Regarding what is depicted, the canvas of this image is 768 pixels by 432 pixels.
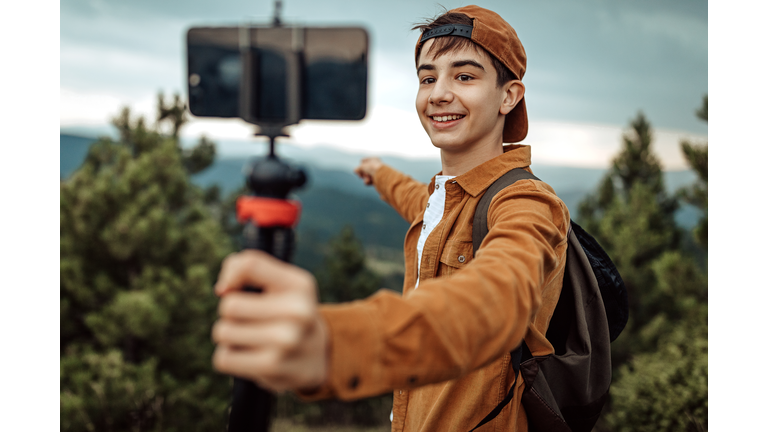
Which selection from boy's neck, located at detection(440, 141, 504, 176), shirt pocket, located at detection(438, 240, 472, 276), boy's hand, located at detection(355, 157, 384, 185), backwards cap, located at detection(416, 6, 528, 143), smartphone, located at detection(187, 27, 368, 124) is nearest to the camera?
smartphone, located at detection(187, 27, 368, 124)

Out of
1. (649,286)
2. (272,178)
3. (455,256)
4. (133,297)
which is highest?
(272,178)

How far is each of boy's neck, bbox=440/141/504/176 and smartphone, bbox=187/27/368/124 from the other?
0.96m

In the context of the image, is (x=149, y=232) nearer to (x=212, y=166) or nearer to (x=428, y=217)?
(x=212, y=166)

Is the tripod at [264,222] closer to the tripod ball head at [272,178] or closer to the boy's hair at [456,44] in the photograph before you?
the tripod ball head at [272,178]

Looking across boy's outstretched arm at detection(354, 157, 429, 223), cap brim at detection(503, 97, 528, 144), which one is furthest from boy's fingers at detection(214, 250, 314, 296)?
boy's outstretched arm at detection(354, 157, 429, 223)

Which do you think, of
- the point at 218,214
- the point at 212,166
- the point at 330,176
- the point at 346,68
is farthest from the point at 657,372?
the point at 330,176

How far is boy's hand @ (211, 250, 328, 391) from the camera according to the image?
0.62m

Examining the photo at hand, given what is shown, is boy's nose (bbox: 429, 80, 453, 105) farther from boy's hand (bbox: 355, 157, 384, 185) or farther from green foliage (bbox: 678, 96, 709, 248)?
green foliage (bbox: 678, 96, 709, 248)

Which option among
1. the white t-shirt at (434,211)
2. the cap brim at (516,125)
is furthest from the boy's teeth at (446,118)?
the cap brim at (516,125)

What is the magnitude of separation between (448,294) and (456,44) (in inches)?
46.8

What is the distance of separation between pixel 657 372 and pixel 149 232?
7188 millimetres

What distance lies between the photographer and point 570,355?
5.12 ft

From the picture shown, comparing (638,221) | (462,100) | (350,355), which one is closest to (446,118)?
(462,100)

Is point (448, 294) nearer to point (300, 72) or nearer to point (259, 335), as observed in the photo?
point (259, 335)
